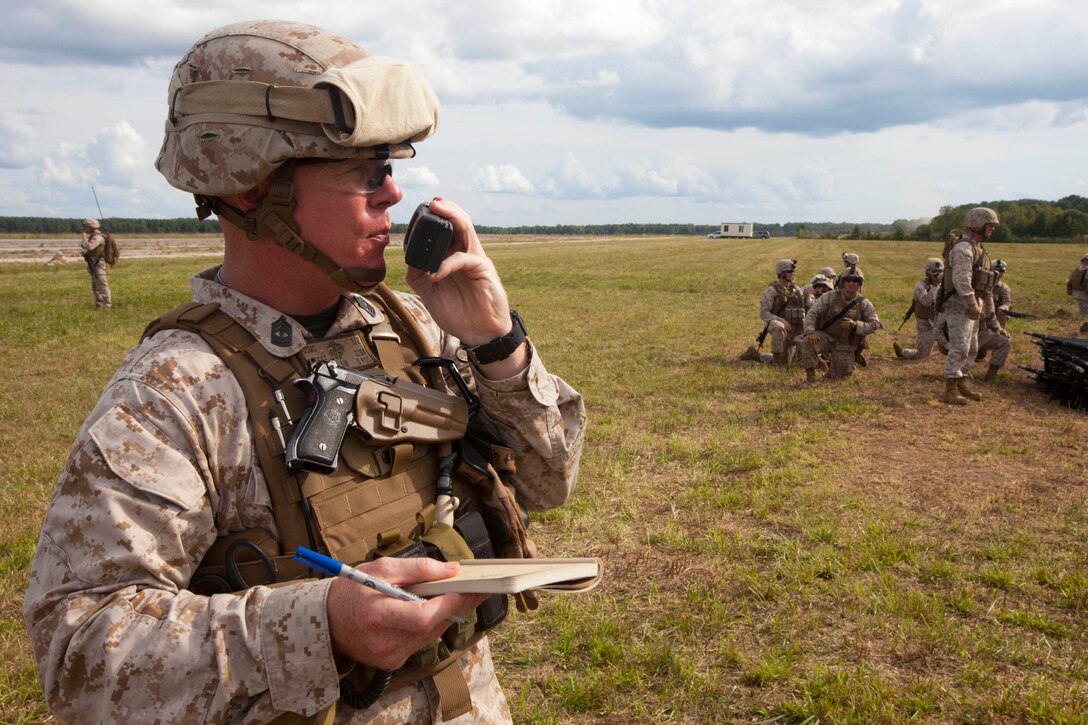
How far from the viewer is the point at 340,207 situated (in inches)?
68.8

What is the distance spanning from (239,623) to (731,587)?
455 cm

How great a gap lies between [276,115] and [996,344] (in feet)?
43.3

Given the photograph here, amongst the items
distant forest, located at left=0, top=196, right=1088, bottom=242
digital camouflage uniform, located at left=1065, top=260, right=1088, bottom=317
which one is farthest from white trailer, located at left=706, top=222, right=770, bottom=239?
digital camouflage uniform, located at left=1065, top=260, right=1088, bottom=317

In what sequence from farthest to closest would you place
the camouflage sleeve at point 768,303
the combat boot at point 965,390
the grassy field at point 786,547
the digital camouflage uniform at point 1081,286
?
1. the digital camouflage uniform at point 1081,286
2. the camouflage sleeve at point 768,303
3. the combat boot at point 965,390
4. the grassy field at point 786,547

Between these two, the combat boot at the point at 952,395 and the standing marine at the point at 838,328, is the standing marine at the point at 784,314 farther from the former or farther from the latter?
the combat boot at the point at 952,395

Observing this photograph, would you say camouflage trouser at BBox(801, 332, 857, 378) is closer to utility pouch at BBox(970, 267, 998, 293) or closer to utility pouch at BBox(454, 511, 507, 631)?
utility pouch at BBox(970, 267, 998, 293)

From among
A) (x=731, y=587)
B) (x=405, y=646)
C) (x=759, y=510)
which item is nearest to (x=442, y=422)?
(x=405, y=646)

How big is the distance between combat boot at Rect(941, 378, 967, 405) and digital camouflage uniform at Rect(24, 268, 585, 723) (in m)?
11.4

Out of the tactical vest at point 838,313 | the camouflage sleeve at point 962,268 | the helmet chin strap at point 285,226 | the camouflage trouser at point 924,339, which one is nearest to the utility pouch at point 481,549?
the helmet chin strap at point 285,226

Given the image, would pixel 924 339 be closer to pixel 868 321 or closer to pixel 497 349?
pixel 868 321

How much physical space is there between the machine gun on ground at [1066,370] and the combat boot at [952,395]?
4.21ft

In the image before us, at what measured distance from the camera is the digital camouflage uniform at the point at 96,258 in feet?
58.6

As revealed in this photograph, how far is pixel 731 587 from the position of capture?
5.37m

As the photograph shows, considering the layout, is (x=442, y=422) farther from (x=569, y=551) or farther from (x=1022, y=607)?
(x=1022, y=607)
